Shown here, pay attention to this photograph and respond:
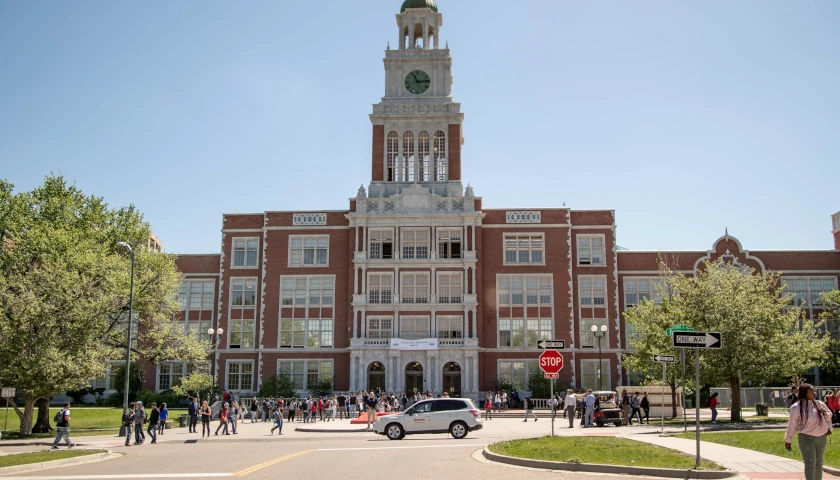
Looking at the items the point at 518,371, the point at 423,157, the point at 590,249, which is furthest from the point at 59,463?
the point at 590,249

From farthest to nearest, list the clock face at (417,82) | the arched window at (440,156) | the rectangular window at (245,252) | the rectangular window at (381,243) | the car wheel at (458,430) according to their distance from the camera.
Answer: the clock face at (417,82) < the arched window at (440,156) < the rectangular window at (245,252) < the rectangular window at (381,243) < the car wheel at (458,430)

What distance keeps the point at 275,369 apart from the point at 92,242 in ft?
73.9

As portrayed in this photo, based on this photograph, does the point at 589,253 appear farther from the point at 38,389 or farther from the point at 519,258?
the point at 38,389

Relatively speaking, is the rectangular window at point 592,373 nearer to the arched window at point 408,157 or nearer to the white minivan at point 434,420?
the arched window at point 408,157

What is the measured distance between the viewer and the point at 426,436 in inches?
1297

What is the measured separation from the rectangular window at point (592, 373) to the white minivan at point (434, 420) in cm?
3364

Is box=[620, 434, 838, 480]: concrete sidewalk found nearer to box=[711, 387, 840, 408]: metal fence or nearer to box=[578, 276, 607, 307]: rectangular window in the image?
box=[711, 387, 840, 408]: metal fence

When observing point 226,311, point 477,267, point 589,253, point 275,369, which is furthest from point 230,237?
point 589,253

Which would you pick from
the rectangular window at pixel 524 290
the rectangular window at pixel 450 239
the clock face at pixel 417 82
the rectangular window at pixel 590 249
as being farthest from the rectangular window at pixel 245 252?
the rectangular window at pixel 590 249

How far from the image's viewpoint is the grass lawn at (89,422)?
128 feet

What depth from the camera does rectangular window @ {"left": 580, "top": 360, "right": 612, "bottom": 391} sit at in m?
63.5

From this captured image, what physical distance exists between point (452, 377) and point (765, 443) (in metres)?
42.0

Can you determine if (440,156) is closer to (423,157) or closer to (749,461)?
(423,157)

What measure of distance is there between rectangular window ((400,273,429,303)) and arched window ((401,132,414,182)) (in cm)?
919
